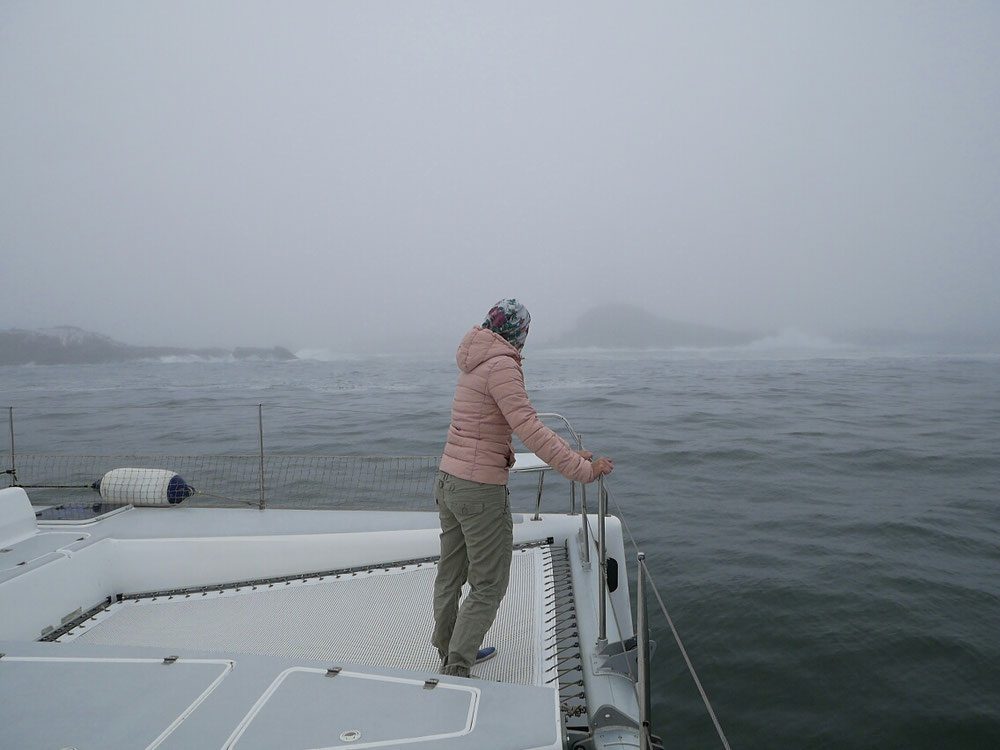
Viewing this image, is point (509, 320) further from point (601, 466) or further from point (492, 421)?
point (601, 466)

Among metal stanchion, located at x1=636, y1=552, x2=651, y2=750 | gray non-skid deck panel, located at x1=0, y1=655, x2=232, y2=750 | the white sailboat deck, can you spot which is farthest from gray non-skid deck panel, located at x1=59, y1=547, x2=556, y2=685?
gray non-skid deck panel, located at x1=0, y1=655, x2=232, y2=750

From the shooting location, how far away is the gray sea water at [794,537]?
355 cm

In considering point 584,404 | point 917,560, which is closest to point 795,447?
point 917,560

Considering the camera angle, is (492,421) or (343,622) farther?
(343,622)

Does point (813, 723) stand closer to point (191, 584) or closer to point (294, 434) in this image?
point (191, 584)

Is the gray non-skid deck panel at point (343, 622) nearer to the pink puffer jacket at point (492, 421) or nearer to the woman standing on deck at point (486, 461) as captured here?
the woman standing on deck at point (486, 461)

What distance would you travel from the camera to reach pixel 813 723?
3363 millimetres

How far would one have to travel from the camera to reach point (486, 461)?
2170 millimetres

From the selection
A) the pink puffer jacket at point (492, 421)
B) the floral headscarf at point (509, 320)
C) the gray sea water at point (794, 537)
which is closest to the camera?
the pink puffer jacket at point (492, 421)

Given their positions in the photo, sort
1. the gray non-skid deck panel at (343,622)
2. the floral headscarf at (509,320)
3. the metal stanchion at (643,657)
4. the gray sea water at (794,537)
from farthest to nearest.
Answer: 1. the gray sea water at (794,537)
2. the gray non-skid deck panel at (343,622)
3. the floral headscarf at (509,320)
4. the metal stanchion at (643,657)

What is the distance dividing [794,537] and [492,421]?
210 inches

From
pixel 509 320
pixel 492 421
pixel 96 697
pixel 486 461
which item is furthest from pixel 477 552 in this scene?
pixel 96 697

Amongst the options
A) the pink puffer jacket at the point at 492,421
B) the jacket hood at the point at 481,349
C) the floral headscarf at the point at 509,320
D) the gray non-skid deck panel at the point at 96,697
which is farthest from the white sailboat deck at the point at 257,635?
the floral headscarf at the point at 509,320

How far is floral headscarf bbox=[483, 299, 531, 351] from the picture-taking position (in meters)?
2.19
